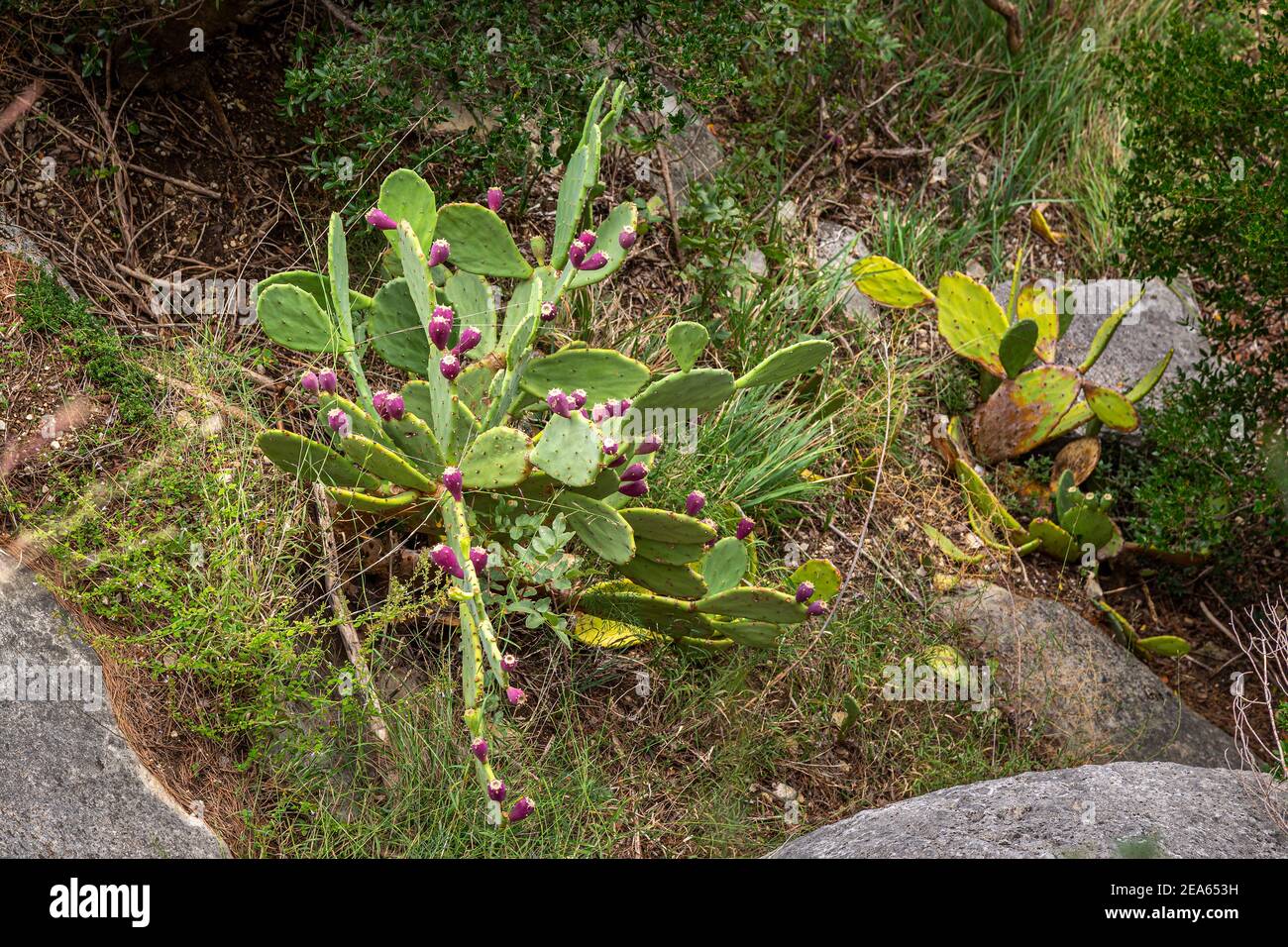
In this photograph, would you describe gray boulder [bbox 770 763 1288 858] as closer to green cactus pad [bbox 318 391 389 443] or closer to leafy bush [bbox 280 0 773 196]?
green cactus pad [bbox 318 391 389 443]

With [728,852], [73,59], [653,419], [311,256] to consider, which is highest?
[73,59]

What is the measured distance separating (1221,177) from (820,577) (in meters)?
1.67

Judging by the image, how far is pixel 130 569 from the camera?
2701mm

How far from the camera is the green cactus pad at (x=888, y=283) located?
3961 mm

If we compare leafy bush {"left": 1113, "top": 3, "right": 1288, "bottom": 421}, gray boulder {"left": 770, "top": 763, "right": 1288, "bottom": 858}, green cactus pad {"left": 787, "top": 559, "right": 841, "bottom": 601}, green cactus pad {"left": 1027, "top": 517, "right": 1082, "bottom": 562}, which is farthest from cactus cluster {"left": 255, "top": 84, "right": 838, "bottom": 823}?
leafy bush {"left": 1113, "top": 3, "right": 1288, "bottom": 421}

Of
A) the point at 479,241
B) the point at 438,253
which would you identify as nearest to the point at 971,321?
the point at 479,241

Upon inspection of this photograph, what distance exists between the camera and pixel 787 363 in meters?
2.93

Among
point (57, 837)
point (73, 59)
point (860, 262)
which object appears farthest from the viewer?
point (860, 262)

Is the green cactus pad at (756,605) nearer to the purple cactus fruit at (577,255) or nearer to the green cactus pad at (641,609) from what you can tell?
the green cactus pad at (641,609)

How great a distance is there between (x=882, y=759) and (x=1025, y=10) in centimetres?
323

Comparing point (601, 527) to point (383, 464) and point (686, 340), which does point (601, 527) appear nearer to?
point (383, 464)

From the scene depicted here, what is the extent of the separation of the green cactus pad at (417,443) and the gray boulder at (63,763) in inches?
30.8

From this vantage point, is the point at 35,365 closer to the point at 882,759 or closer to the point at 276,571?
the point at 276,571

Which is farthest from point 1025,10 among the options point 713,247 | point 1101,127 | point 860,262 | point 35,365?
point 35,365
